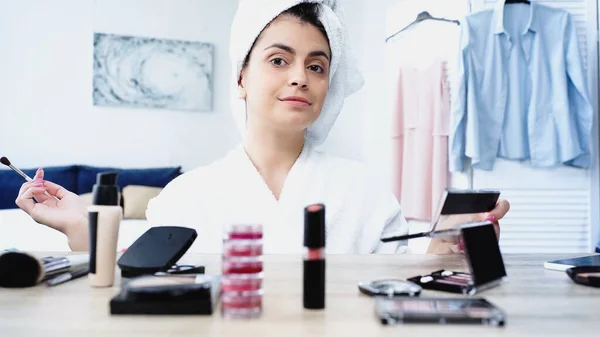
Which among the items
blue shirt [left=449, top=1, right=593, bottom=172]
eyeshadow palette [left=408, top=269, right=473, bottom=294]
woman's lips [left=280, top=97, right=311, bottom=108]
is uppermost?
blue shirt [left=449, top=1, right=593, bottom=172]

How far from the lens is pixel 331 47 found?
1.09 metres

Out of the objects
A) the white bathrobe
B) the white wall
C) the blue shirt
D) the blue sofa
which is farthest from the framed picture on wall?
the white bathrobe

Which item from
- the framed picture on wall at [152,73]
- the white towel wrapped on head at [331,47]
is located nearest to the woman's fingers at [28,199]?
the white towel wrapped on head at [331,47]

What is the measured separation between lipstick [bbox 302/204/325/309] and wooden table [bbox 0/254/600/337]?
0.02 metres

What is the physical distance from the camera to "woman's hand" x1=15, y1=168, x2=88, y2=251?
83cm

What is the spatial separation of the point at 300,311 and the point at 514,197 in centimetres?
221

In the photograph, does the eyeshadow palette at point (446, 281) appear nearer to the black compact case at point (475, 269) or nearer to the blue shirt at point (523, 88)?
the black compact case at point (475, 269)

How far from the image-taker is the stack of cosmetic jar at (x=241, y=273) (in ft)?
1.59

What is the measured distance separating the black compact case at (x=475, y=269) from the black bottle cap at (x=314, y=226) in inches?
7.3

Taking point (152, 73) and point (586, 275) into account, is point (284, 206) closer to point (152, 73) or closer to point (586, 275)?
point (586, 275)

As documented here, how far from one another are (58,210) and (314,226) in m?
0.56

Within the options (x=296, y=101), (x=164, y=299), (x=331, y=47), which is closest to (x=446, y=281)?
(x=164, y=299)

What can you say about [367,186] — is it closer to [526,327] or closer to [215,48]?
[526,327]

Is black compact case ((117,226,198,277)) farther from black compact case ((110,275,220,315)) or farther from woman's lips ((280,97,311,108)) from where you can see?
woman's lips ((280,97,311,108))
